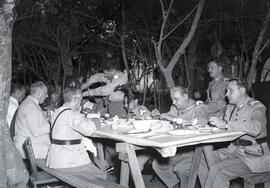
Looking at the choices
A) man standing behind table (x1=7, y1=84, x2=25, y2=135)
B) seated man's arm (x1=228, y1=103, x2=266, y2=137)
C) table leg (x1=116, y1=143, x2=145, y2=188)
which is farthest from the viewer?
man standing behind table (x1=7, y1=84, x2=25, y2=135)

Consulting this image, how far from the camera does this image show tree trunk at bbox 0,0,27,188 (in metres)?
4.18

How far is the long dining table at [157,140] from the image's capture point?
140 inches

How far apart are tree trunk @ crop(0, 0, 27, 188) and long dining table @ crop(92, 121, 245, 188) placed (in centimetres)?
118

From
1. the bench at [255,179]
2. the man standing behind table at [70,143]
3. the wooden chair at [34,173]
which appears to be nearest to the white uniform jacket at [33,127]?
the wooden chair at [34,173]

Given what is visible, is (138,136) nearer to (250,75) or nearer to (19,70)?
(250,75)

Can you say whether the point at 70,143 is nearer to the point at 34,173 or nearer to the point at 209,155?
the point at 34,173

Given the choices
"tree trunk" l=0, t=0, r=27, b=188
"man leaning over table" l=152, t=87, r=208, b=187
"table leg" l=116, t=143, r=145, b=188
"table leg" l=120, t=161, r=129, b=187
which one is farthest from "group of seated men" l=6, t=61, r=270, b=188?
"table leg" l=116, t=143, r=145, b=188

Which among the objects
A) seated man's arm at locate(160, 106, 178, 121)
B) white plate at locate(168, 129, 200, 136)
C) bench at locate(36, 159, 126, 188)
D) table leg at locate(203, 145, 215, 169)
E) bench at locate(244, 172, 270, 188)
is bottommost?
bench at locate(244, 172, 270, 188)

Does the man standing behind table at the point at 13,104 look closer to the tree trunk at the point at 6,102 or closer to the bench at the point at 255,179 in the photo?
the tree trunk at the point at 6,102

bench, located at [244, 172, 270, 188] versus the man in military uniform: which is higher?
the man in military uniform

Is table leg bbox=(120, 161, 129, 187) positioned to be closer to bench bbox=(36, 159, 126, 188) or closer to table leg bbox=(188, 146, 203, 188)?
bench bbox=(36, 159, 126, 188)

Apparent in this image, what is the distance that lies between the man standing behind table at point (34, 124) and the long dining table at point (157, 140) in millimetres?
1001

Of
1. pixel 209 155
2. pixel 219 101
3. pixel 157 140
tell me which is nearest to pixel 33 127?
pixel 157 140

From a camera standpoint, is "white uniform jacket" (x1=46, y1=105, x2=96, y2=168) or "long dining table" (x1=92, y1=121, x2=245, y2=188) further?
"white uniform jacket" (x1=46, y1=105, x2=96, y2=168)
